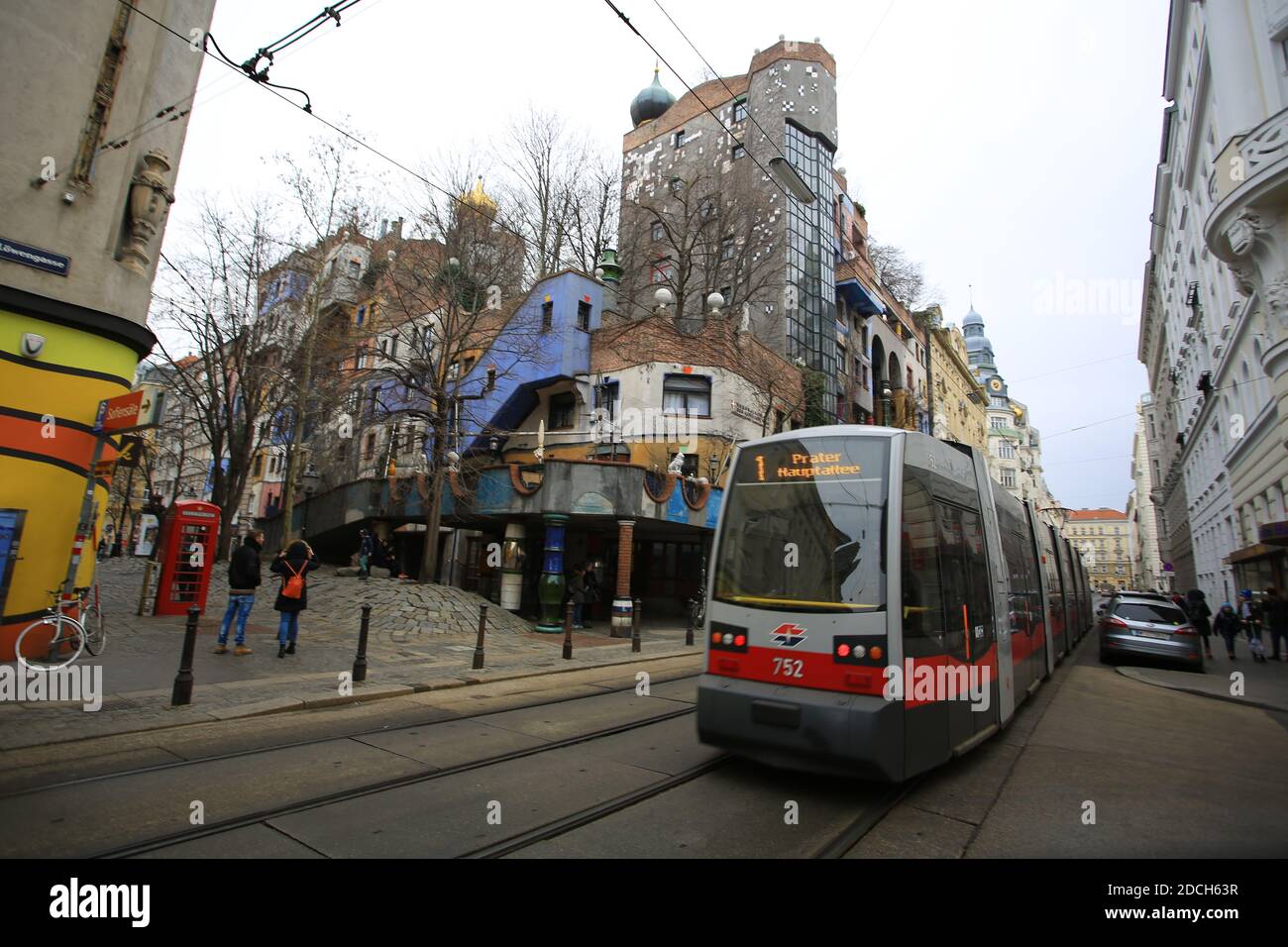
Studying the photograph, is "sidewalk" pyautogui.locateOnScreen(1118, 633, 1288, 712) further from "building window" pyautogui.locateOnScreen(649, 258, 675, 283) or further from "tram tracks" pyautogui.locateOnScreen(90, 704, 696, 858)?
"building window" pyautogui.locateOnScreen(649, 258, 675, 283)

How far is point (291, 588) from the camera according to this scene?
10.2 meters

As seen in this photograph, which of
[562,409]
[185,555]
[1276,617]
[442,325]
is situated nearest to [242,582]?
[185,555]

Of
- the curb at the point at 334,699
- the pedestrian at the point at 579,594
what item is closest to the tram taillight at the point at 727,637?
the curb at the point at 334,699

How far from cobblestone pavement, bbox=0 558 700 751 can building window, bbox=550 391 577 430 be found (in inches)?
339

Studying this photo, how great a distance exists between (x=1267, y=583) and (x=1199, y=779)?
2057 centimetres

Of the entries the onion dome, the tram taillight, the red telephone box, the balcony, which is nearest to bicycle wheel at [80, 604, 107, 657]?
the red telephone box

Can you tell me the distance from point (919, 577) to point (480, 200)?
25.3 metres

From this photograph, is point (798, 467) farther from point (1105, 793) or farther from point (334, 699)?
point (334, 699)

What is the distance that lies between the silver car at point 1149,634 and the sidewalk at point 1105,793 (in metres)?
5.84

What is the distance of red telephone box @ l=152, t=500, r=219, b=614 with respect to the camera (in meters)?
14.1

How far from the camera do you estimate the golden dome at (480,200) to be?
20719mm

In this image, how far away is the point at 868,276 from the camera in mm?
40219

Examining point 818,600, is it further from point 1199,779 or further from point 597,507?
point 597,507
